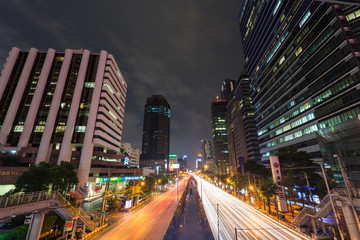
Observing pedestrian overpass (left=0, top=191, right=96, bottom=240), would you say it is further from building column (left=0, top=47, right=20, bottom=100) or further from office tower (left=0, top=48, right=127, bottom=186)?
building column (left=0, top=47, right=20, bottom=100)

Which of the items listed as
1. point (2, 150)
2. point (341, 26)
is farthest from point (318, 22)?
point (2, 150)

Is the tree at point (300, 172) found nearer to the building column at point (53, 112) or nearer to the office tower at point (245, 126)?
the office tower at point (245, 126)

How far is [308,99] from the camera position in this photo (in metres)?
58.3

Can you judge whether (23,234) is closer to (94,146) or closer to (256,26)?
(94,146)

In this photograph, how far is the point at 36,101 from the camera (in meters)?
69.3

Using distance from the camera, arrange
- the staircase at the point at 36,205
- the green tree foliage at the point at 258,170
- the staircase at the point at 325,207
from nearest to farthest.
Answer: the staircase at the point at 36,205 → the staircase at the point at 325,207 → the green tree foliage at the point at 258,170

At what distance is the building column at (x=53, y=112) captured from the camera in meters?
62.0

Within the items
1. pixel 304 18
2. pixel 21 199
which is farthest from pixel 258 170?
pixel 21 199

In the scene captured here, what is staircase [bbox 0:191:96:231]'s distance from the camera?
1836cm

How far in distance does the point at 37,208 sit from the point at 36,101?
220 ft

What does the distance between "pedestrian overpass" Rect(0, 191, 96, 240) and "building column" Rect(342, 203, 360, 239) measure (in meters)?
37.7

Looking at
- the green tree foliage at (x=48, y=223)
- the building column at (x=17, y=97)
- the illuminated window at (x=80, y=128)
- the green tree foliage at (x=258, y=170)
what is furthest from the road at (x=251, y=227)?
the building column at (x=17, y=97)

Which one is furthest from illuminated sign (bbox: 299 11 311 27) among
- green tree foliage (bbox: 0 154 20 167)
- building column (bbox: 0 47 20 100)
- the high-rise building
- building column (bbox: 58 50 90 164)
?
building column (bbox: 0 47 20 100)

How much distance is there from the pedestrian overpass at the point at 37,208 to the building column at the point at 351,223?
124ft
